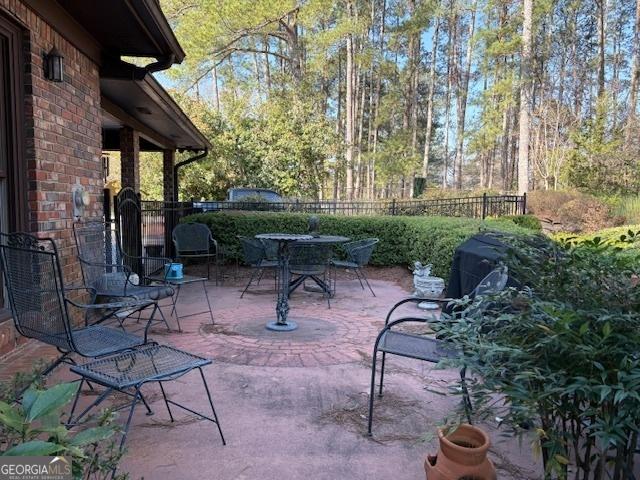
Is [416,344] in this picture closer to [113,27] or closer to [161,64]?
[113,27]

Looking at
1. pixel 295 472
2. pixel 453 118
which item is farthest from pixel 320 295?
pixel 453 118

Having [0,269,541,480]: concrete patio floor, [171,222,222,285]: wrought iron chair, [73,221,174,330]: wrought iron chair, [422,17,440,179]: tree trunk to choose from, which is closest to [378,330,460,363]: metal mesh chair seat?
[0,269,541,480]: concrete patio floor

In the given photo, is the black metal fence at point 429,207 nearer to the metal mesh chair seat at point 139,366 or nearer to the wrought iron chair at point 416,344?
the wrought iron chair at point 416,344

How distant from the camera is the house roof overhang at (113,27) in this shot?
3.44 meters

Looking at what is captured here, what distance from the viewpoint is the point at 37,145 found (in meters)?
3.30

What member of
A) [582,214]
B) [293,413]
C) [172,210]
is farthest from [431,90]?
[293,413]

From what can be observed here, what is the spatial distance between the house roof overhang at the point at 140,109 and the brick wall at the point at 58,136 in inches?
13.2

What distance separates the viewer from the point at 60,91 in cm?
368

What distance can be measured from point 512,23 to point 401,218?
12.5 m

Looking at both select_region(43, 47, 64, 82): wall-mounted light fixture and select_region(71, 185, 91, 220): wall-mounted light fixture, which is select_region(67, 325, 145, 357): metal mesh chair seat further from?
select_region(43, 47, 64, 82): wall-mounted light fixture

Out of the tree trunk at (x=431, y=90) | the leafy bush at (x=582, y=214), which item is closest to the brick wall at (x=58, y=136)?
the leafy bush at (x=582, y=214)

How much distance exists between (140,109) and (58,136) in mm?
2955

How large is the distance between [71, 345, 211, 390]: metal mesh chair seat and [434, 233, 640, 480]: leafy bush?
122 cm

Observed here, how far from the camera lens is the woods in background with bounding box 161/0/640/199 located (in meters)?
14.2
